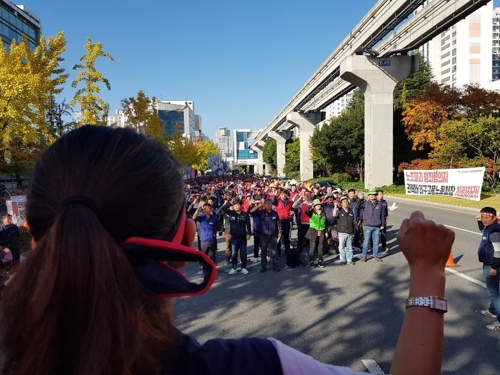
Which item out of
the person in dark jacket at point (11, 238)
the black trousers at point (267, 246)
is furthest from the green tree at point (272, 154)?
the person in dark jacket at point (11, 238)

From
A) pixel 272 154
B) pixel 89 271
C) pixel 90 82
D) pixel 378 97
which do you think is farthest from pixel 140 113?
pixel 272 154

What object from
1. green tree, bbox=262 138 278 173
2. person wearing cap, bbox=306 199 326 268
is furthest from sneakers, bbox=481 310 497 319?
green tree, bbox=262 138 278 173

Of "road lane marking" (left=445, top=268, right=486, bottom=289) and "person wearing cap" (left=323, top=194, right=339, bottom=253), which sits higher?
"person wearing cap" (left=323, top=194, right=339, bottom=253)

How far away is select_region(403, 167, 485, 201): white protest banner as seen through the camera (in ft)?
70.3

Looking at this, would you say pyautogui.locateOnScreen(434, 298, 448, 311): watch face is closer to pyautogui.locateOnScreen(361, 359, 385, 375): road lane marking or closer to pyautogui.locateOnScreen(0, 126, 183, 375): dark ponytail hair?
pyautogui.locateOnScreen(0, 126, 183, 375): dark ponytail hair

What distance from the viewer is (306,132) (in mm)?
58188

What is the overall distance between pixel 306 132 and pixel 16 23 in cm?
4041

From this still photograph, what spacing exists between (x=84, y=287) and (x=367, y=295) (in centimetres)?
709

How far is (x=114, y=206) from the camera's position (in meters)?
0.87

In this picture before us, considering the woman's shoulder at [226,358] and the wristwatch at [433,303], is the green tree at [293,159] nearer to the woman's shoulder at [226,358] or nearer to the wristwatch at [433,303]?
the wristwatch at [433,303]

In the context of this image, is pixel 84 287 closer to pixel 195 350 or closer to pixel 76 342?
pixel 76 342

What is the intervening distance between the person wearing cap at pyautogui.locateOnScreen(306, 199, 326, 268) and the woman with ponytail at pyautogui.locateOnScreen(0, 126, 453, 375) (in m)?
8.94

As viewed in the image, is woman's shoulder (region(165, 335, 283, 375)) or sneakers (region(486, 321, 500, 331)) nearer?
woman's shoulder (region(165, 335, 283, 375))

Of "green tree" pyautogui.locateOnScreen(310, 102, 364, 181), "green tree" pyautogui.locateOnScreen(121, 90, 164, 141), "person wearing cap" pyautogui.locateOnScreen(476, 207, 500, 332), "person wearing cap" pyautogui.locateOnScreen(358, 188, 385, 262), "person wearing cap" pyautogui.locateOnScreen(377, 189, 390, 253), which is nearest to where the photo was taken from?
"person wearing cap" pyautogui.locateOnScreen(476, 207, 500, 332)
